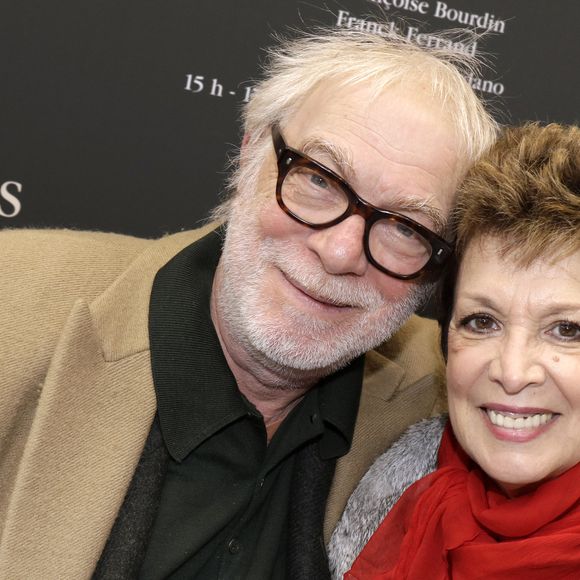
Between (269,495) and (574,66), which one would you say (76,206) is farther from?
(574,66)

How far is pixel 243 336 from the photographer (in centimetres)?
214

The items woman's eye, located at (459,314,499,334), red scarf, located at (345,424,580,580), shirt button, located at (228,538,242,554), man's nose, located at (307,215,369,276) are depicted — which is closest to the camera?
red scarf, located at (345,424,580,580)

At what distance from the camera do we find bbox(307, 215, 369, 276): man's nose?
199 centimetres

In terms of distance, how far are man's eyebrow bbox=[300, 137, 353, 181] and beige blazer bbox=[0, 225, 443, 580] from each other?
534 millimetres

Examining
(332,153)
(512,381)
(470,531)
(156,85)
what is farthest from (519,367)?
(156,85)

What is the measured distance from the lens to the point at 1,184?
2848mm

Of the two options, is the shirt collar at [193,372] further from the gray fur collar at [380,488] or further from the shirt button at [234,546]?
the shirt button at [234,546]

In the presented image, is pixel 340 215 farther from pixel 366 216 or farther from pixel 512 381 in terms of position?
pixel 512 381

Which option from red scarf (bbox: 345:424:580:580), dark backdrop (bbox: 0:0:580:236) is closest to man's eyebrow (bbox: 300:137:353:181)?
red scarf (bbox: 345:424:580:580)

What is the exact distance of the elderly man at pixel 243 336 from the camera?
1.87m

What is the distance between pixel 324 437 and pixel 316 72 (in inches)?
39.4

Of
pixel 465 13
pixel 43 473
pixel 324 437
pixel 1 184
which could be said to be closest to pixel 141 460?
pixel 43 473

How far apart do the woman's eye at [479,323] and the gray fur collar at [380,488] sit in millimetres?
464

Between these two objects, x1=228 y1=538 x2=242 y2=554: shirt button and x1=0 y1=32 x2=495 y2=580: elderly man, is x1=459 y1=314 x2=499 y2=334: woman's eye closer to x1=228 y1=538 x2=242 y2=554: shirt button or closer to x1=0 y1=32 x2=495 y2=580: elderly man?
x1=0 y1=32 x2=495 y2=580: elderly man
